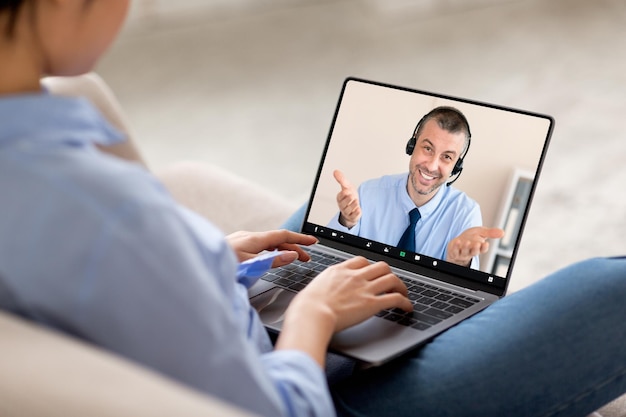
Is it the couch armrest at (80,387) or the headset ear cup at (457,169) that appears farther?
the headset ear cup at (457,169)

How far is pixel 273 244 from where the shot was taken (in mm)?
1334

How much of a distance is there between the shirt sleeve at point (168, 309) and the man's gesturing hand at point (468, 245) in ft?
2.07

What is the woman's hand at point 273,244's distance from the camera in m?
1.30

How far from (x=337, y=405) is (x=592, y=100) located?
95.1 inches

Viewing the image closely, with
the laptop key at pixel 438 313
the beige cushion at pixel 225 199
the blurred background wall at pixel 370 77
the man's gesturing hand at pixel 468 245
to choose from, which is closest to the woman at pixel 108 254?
the laptop key at pixel 438 313

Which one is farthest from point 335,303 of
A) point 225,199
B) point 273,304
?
point 225,199

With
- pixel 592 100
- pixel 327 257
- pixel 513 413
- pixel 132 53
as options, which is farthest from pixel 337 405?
pixel 132 53

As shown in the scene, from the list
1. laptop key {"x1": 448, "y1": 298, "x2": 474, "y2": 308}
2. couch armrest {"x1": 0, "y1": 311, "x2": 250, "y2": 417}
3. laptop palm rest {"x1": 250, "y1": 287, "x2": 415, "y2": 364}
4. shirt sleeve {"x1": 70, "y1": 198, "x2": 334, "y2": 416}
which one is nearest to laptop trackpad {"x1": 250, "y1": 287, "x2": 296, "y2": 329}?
laptop palm rest {"x1": 250, "y1": 287, "x2": 415, "y2": 364}

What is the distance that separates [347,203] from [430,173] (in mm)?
151

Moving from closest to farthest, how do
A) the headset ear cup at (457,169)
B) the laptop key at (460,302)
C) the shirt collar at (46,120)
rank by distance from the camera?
the shirt collar at (46,120) → the laptop key at (460,302) → the headset ear cup at (457,169)

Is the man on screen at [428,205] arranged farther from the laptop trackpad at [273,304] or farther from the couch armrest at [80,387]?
the couch armrest at [80,387]

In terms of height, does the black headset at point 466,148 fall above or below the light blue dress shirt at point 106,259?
above

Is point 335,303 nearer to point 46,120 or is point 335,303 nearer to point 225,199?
point 46,120

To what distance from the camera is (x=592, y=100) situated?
3.27 m
